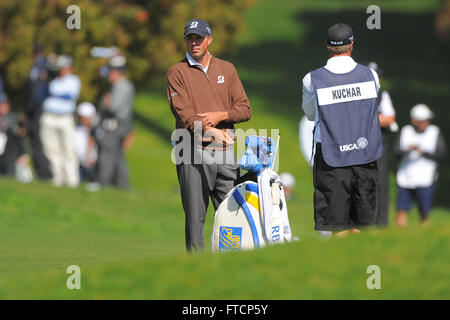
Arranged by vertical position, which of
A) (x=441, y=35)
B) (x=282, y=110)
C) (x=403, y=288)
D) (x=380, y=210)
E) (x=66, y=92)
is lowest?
(x=403, y=288)

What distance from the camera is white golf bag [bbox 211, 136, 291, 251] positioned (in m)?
8.86

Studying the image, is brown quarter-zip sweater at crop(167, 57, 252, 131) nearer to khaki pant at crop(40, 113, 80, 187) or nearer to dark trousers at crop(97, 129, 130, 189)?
dark trousers at crop(97, 129, 130, 189)

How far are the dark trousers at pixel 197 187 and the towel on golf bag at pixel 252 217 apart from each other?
0.34m

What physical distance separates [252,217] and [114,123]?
34.2 ft

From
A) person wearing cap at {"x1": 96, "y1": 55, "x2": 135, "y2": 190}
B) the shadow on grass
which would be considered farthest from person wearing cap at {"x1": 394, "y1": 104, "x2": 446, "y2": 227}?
the shadow on grass

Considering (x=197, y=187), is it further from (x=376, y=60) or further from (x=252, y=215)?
(x=376, y=60)

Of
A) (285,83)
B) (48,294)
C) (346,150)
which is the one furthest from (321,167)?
(285,83)

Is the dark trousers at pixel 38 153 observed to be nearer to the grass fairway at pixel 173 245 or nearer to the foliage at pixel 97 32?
the grass fairway at pixel 173 245

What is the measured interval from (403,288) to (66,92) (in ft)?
42.6

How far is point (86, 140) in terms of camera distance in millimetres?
21906

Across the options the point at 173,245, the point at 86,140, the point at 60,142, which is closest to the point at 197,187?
the point at 173,245

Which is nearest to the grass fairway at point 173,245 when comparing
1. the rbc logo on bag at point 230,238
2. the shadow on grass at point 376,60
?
the shadow on grass at point 376,60

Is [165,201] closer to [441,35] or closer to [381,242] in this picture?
[381,242]

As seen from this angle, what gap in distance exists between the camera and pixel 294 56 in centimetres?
5300
